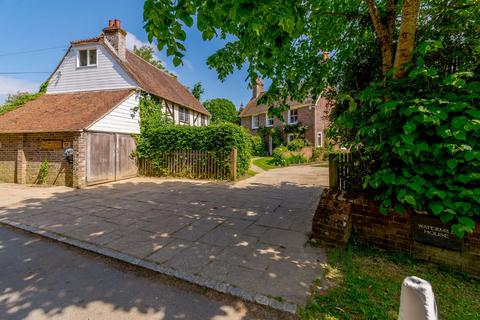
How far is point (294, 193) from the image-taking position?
26.8ft

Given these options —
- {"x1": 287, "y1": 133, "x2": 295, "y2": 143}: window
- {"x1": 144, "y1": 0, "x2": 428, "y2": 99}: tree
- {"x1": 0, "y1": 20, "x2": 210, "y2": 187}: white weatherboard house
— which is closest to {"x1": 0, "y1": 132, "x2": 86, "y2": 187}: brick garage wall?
{"x1": 0, "y1": 20, "x2": 210, "y2": 187}: white weatherboard house

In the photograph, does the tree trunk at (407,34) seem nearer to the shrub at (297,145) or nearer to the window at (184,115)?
the window at (184,115)

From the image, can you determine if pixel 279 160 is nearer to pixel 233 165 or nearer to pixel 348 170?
pixel 233 165

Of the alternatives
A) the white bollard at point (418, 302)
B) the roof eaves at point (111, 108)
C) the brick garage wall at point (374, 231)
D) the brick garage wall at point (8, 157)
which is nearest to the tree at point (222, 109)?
the roof eaves at point (111, 108)

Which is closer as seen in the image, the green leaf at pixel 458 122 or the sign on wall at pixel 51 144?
the green leaf at pixel 458 122

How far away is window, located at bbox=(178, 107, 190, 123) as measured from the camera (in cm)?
1835

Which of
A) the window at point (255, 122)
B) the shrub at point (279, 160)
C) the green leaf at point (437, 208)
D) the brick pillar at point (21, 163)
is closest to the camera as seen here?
the green leaf at point (437, 208)

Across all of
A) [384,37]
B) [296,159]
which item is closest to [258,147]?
[296,159]

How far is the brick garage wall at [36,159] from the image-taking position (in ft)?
31.6

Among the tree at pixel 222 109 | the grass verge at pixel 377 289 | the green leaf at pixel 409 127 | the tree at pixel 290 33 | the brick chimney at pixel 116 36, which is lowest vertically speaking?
the grass verge at pixel 377 289

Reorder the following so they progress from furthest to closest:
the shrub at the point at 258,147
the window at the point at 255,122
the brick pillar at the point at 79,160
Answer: the window at the point at 255,122
the shrub at the point at 258,147
the brick pillar at the point at 79,160

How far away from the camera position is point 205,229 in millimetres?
4793

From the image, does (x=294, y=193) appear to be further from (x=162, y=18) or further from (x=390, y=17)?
(x=162, y=18)

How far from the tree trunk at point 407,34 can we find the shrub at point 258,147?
21629 millimetres
